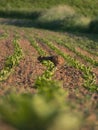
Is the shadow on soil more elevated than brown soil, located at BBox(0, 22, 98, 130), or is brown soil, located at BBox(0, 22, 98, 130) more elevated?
the shadow on soil

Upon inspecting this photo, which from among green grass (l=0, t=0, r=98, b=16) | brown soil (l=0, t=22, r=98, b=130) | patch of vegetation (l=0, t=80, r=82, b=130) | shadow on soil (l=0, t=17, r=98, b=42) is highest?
green grass (l=0, t=0, r=98, b=16)

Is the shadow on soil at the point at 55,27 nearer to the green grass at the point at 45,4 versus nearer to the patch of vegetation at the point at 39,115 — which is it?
the green grass at the point at 45,4

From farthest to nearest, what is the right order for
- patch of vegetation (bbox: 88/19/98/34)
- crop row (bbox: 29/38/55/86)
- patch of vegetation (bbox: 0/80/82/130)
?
1. patch of vegetation (bbox: 88/19/98/34)
2. crop row (bbox: 29/38/55/86)
3. patch of vegetation (bbox: 0/80/82/130)

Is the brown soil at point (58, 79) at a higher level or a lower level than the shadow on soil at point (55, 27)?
lower

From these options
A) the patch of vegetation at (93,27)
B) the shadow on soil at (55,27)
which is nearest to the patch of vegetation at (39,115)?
the shadow on soil at (55,27)

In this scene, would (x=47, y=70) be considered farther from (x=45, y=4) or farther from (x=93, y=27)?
(x=45, y=4)

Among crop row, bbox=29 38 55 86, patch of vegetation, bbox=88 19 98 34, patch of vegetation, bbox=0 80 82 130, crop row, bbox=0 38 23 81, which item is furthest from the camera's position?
patch of vegetation, bbox=88 19 98 34

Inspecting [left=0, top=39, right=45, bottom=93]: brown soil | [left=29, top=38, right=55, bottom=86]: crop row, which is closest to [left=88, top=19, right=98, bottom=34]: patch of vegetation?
[left=29, top=38, right=55, bottom=86]: crop row

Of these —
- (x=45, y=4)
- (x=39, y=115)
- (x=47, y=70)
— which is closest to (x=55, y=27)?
(x=45, y=4)

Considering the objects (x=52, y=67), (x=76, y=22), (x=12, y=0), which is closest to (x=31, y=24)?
(x=76, y=22)

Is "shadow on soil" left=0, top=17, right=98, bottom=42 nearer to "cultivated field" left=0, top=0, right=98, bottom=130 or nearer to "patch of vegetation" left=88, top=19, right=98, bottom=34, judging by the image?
"cultivated field" left=0, top=0, right=98, bottom=130

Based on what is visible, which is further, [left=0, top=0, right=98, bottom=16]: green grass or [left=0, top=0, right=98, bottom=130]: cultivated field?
[left=0, top=0, right=98, bottom=16]: green grass

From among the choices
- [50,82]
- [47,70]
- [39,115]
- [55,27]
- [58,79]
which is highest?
[55,27]

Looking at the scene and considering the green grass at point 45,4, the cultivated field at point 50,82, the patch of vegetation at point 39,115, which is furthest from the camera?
the green grass at point 45,4
